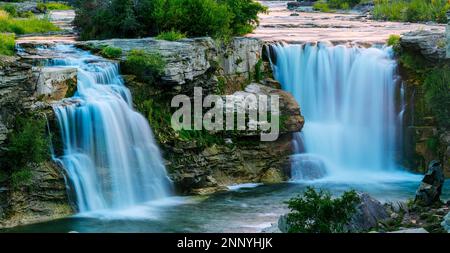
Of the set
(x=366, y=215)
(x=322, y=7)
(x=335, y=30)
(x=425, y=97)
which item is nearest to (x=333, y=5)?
(x=322, y=7)

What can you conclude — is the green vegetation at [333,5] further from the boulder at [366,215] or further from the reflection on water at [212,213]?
the boulder at [366,215]

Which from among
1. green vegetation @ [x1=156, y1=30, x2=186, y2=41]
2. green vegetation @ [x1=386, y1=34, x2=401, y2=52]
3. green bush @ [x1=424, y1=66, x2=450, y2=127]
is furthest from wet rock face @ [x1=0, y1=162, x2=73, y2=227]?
green vegetation @ [x1=386, y1=34, x2=401, y2=52]

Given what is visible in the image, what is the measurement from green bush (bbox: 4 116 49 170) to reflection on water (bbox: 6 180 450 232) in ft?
5.48

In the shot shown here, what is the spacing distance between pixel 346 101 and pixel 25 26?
12100mm

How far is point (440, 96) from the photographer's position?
25.0 metres

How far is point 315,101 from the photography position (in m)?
27.2

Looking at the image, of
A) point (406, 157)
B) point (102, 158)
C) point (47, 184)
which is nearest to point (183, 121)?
point (102, 158)

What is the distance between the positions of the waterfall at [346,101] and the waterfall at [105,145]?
5.66 m

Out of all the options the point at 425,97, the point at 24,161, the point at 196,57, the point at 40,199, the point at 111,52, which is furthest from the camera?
the point at 425,97

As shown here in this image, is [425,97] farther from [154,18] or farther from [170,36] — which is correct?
[154,18]

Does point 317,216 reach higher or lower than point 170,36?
lower

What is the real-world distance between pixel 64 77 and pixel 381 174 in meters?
10.4

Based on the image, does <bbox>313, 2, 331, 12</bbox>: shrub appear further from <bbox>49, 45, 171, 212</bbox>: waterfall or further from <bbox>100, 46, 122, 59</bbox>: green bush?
<bbox>49, 45, 171, 212</bbox>: waterfall

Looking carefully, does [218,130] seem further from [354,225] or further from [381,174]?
[354,225]
